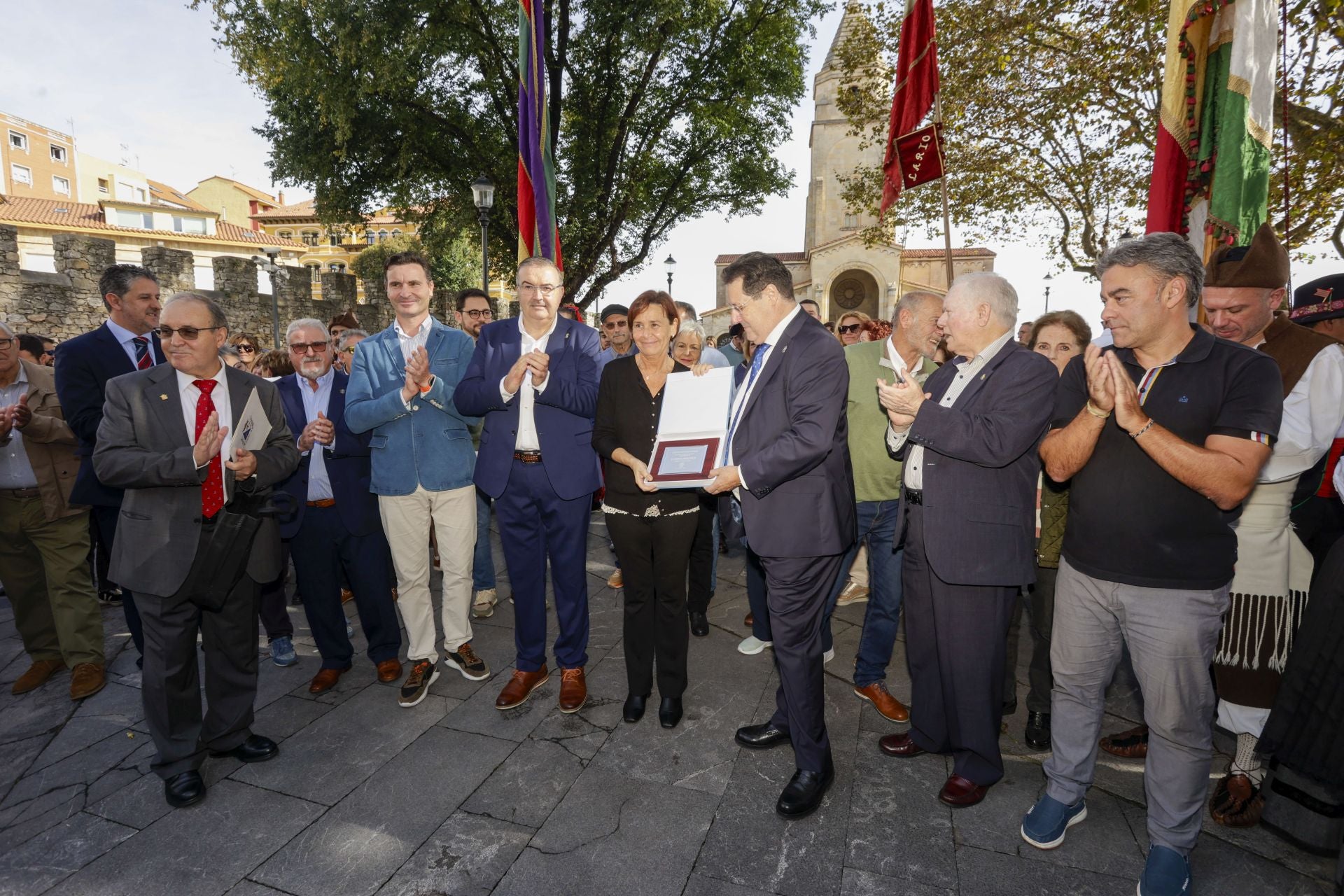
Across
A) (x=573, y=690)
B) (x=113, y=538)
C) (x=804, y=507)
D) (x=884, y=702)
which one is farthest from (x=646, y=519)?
(x=113, y=538)

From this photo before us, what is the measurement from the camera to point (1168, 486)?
89.6 inches

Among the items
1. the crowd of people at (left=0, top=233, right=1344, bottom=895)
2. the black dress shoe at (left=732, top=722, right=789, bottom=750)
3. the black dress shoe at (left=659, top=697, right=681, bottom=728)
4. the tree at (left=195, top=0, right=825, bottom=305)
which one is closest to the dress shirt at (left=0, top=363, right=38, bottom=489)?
the crowd of people at (left=0, top=233, right=1344, bottom=895)

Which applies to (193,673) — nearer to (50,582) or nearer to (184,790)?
(184,790)

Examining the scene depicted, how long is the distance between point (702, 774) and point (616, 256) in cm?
1760

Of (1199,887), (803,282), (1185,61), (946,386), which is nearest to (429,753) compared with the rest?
(946,386)

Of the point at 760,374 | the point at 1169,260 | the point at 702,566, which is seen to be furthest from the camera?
the point at 702,566

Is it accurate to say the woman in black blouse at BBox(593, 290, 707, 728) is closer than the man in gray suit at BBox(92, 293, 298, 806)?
No

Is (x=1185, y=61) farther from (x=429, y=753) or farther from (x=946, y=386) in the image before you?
(x=429, y=753)

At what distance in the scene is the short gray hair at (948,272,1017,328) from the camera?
8.70ft

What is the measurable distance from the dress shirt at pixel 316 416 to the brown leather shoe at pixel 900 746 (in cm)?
336

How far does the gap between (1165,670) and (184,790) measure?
3956mm

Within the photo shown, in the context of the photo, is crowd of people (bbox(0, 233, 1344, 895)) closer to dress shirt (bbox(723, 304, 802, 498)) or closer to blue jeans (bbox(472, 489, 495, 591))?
dress shirt (bbox(723, 304, 802, 498))

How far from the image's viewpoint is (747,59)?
15.3m

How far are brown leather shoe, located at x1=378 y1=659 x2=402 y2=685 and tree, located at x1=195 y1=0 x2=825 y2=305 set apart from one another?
12.5m
